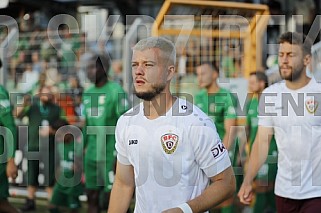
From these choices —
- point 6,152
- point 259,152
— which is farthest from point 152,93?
point 6,152

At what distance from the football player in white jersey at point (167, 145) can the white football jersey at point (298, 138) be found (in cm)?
170

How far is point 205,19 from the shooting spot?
36.1ft

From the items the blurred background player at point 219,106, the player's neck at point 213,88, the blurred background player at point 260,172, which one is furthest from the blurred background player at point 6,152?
the blurred background player at point 260,172

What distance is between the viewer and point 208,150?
4.16m

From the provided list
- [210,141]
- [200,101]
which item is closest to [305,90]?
[210,141]

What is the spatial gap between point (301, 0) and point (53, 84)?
504 cm

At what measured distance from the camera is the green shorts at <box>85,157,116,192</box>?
328 inches

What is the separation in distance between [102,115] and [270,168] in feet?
6.83

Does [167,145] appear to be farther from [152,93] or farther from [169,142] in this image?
[152,93]

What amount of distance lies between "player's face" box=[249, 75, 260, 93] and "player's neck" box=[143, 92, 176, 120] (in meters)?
4.83

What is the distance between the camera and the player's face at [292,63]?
5809mm

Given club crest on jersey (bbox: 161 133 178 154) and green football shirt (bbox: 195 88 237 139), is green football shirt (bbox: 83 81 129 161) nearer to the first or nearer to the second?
green football shirt (bbox: 195 88 237 139)

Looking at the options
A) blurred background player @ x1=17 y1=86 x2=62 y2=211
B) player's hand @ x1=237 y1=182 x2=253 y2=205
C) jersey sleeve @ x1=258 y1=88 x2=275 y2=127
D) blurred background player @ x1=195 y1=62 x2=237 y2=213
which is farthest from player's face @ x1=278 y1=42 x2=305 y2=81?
blurred background player @ x1=17 y1=86 x2=62 y2=211

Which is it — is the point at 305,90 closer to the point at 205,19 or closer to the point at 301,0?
the point at 205,19
